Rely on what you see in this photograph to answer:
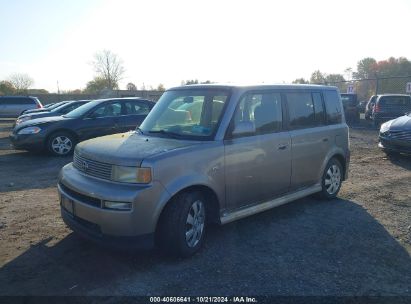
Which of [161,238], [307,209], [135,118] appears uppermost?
[135,118]

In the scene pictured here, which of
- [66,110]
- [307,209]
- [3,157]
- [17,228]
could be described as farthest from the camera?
[66,110]

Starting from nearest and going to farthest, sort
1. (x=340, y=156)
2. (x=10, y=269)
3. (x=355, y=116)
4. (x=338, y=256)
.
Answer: (x=10, y=269), (x=338, y=256), (x=340, y=156), (x=355, y=116)

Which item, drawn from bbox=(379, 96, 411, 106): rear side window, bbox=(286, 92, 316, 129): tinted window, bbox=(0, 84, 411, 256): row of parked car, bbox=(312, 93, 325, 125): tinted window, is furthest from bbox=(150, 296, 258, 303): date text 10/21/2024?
bbox=(379, 96, 411, 106): rear side window

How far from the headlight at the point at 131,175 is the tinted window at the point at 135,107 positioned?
7219 mm

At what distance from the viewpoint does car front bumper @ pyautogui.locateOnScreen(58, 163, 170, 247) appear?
3541mm

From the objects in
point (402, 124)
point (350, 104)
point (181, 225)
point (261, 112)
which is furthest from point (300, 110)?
point (350, 104)

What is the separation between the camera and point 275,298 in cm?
329

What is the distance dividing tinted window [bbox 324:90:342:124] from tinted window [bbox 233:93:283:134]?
129 centimetres

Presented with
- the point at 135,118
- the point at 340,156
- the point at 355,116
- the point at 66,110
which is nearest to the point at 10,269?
the point at 340,156

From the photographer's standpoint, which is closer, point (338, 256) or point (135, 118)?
point (338, 256)

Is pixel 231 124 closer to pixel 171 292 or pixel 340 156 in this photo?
pixel 171 292

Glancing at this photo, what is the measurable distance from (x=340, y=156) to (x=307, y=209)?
1.20 m

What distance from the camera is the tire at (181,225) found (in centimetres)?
379

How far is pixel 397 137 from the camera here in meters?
9.35
